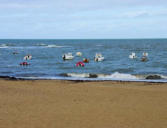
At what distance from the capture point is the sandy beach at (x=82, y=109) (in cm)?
823

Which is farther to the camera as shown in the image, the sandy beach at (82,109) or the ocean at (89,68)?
the ocean at (89,68)

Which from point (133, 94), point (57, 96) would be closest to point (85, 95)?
point (57, 96)

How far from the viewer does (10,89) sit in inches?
534

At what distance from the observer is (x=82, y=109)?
9.79 meters

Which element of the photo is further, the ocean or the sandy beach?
the ocean

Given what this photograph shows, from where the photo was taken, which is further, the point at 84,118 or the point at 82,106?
the point at 82,106

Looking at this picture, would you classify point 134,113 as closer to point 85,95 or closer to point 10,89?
point 85,95

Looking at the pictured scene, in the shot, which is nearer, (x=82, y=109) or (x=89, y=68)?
(x=82, y=109)

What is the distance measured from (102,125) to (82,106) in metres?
2.24

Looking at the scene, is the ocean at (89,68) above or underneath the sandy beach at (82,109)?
underneath

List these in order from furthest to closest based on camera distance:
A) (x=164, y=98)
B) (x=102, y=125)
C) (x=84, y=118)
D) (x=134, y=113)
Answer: (x=164, y=98) → (x=134, y=113) → (x=84, y=118) → (x=102, y=125)

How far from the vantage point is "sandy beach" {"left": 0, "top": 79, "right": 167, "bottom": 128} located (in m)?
8.23

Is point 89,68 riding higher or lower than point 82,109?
lower

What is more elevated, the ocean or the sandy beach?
the sandy beach
